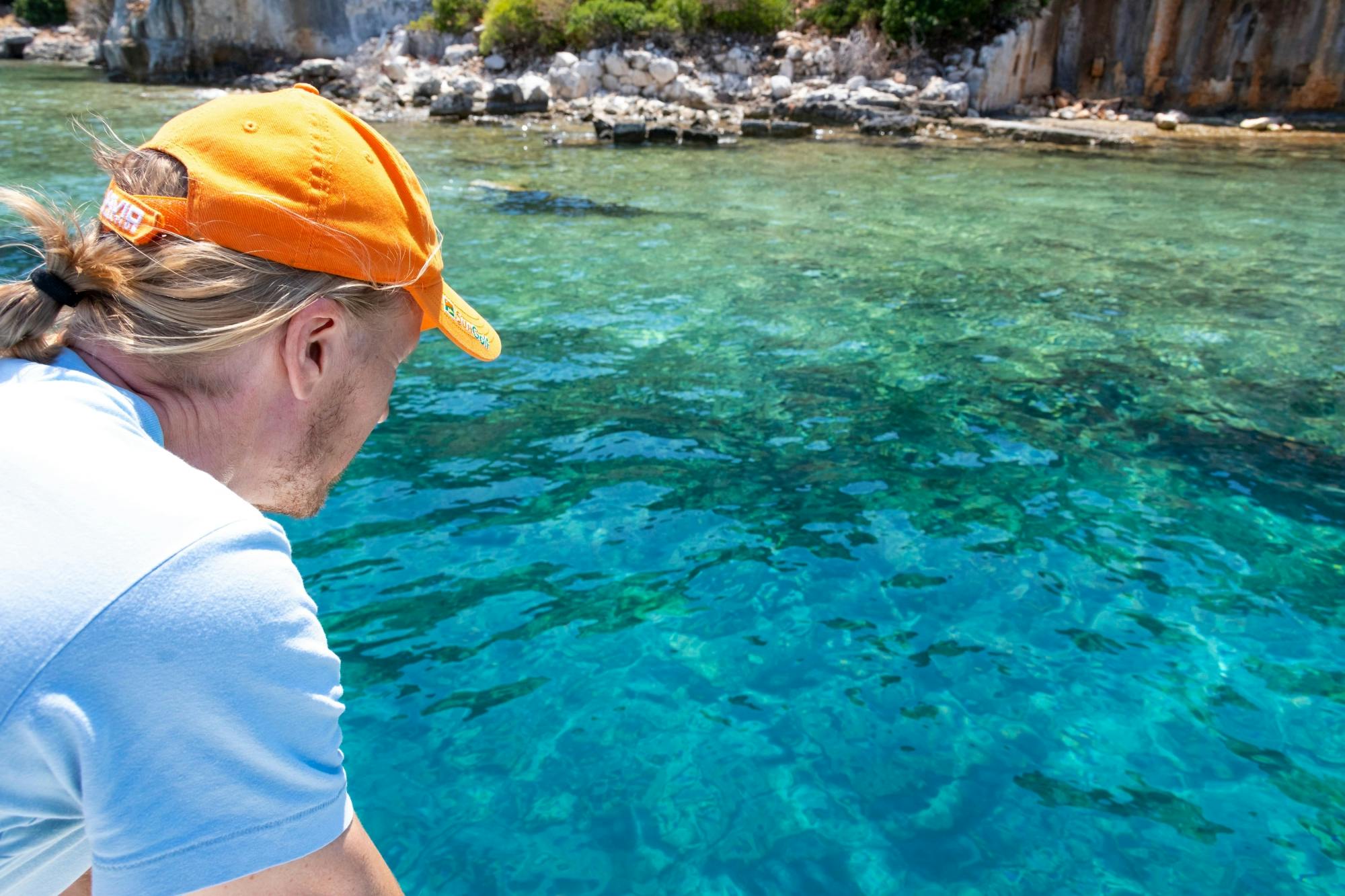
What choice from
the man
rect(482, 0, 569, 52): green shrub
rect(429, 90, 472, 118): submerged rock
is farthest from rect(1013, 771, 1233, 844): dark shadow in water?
Result: rect(482, 0, 569, 52): green shrub

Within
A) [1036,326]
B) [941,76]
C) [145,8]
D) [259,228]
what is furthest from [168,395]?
[145,8]

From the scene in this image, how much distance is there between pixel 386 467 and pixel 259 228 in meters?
4.04

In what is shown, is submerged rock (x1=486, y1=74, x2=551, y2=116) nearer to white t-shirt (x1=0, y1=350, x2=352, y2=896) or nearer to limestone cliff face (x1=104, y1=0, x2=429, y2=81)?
limestone cliff face (x1=104, y1=0, x2=429, y2=81)

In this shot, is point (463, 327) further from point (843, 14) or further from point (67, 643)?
point (843, 14)

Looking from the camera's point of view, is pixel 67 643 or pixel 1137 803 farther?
pixel 1137 803

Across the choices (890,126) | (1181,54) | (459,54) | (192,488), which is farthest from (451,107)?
(192,488)

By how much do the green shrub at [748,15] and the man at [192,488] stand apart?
30.2 m

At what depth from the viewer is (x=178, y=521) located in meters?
1.08

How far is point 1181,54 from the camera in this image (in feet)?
86.4

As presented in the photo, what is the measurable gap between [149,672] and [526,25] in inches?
1248

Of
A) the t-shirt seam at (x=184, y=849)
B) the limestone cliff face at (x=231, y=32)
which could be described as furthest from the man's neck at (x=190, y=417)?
the limestone cliff face at (x=231, y=32)

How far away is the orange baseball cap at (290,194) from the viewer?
1378mm

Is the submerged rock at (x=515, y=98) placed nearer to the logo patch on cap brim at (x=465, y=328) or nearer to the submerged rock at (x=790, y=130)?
the submerged rock at (x=790, y=130)

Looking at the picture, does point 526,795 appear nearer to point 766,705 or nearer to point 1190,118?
point 766,705
